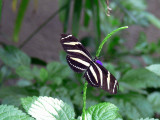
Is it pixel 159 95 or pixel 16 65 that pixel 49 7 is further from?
pixel 159 95

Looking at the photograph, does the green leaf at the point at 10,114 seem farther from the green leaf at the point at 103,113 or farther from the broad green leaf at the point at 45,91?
the broad green leaf at the point at 45,91

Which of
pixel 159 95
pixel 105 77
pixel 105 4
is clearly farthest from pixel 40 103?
pixel 159 95

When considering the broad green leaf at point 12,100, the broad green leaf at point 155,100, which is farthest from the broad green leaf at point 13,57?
the broad green leaf at point 155,100

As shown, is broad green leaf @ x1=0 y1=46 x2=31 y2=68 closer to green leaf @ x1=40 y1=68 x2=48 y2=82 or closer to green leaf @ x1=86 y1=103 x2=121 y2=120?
green leaf @ x1=40 y1=68 x2=48 y2=82

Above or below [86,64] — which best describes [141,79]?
below

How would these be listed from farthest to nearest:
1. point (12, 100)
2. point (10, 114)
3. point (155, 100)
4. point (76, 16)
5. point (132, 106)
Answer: point (76, 16) < point (155, 100) < point (132, 106) < point (12, 100) < point (10, 114)

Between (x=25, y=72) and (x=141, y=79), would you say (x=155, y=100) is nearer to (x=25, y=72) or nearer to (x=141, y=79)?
(x=141, y=79)

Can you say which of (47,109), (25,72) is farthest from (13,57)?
(47,109)
